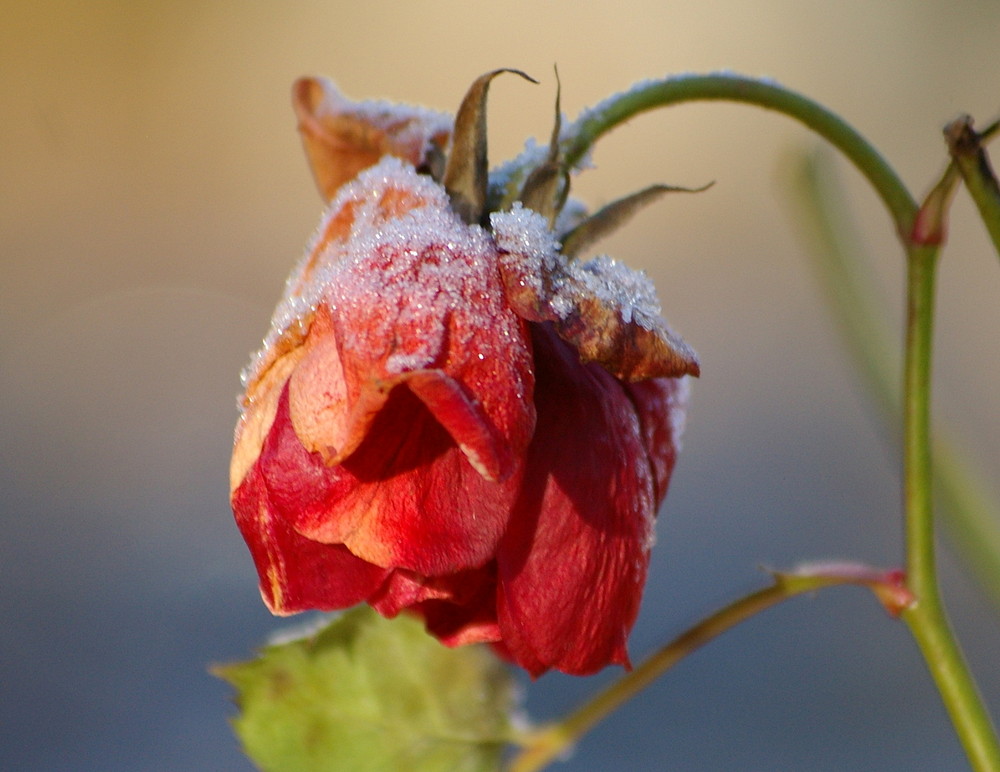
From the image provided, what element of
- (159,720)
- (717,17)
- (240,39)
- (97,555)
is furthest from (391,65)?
(159,720)

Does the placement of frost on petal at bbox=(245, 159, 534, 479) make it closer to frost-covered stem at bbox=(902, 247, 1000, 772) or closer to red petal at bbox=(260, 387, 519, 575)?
red petal at bbox=(260, 387, 519, 575)

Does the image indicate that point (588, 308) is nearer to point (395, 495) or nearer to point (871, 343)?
point (395, 495)

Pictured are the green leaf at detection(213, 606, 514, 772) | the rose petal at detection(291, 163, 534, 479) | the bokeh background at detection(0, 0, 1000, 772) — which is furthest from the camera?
the bokeh background at detection(0, 0, 1000, 772)

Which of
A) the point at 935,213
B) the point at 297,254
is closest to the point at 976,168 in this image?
the point at 935,213

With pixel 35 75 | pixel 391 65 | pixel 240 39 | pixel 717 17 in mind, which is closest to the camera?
pixel 717 17

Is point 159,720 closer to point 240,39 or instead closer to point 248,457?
point 248,457

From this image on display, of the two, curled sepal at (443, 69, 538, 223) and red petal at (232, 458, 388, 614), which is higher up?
curled sepal at (443, 69, 538, 223)

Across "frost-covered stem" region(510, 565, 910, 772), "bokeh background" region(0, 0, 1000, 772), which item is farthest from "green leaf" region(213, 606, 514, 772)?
"bokeh background" region(0, 0, 1000, 772)
